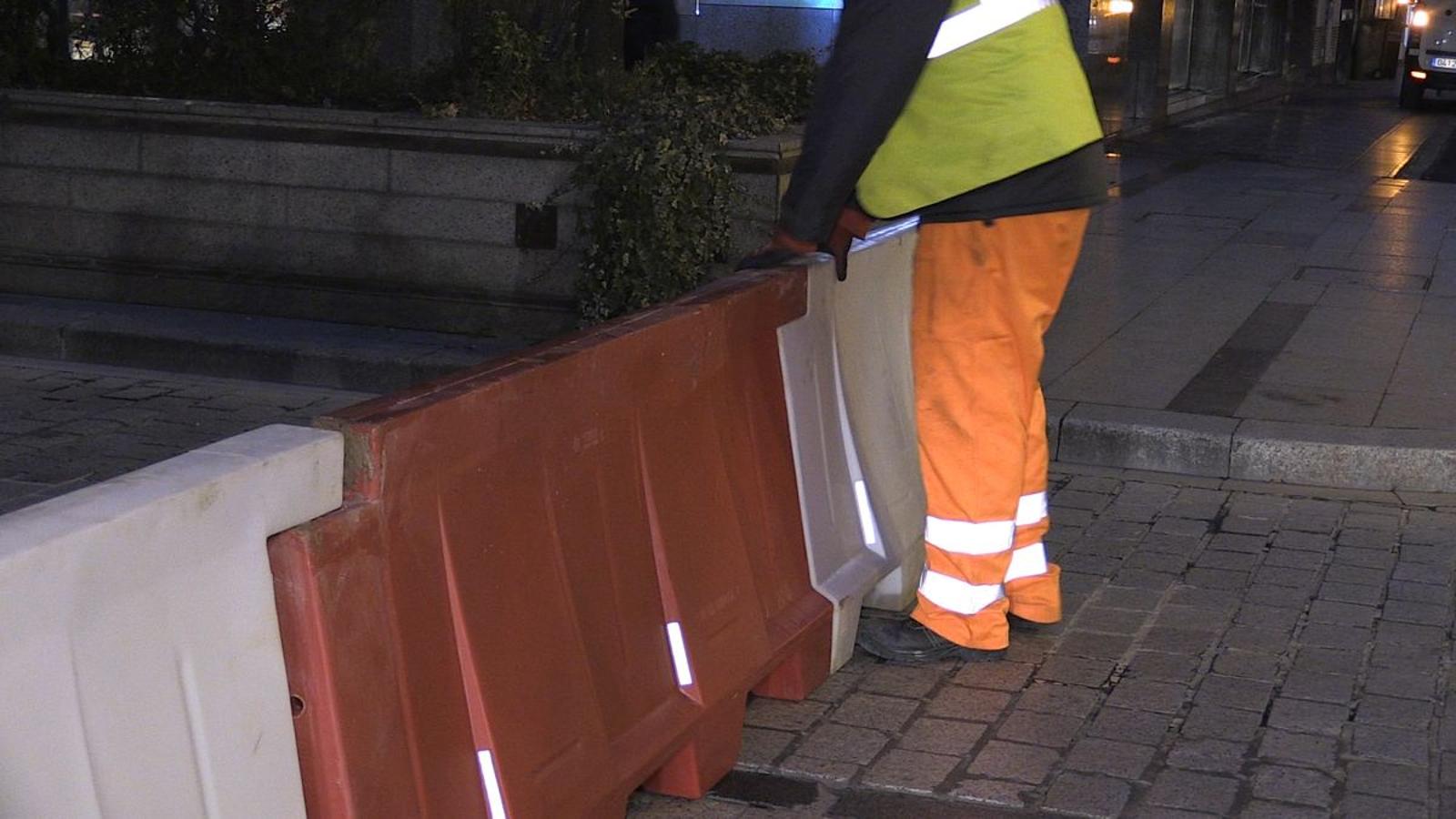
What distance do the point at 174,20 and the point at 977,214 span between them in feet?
20.6

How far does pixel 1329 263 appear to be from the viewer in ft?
35.5

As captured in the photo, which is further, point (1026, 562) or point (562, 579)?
point (1026, 562)

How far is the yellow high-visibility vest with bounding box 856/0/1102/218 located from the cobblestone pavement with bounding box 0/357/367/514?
2817 millimetres

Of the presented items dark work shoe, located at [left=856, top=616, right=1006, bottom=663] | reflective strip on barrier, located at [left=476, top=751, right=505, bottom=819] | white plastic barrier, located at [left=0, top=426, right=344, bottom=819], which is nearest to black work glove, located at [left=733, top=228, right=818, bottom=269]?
dark work shoe, located at [left=856, top=616, right=1006, bottom=663]

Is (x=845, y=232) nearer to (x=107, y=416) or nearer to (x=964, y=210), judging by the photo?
(x=964, y=210)

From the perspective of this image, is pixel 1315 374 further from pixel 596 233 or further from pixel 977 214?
pixel 977 214

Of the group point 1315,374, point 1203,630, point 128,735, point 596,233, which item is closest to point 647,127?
point 596,233

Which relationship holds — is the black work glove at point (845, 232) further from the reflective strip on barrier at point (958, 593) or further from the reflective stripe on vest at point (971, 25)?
the reflective strip on barrier at point (958, 593)

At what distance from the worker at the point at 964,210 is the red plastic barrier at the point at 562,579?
0.30 meters

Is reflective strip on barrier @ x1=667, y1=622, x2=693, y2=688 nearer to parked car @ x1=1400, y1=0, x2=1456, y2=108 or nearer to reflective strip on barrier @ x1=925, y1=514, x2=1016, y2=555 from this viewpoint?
reflective strip on barrier @ x1=925, y1=514, x2=1016, y2=555

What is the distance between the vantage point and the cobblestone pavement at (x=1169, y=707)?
397 cm

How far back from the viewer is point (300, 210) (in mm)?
8617

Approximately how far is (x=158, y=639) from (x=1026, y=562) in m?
2.86

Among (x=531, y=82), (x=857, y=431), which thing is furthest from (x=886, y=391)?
(x=531, y=82)
